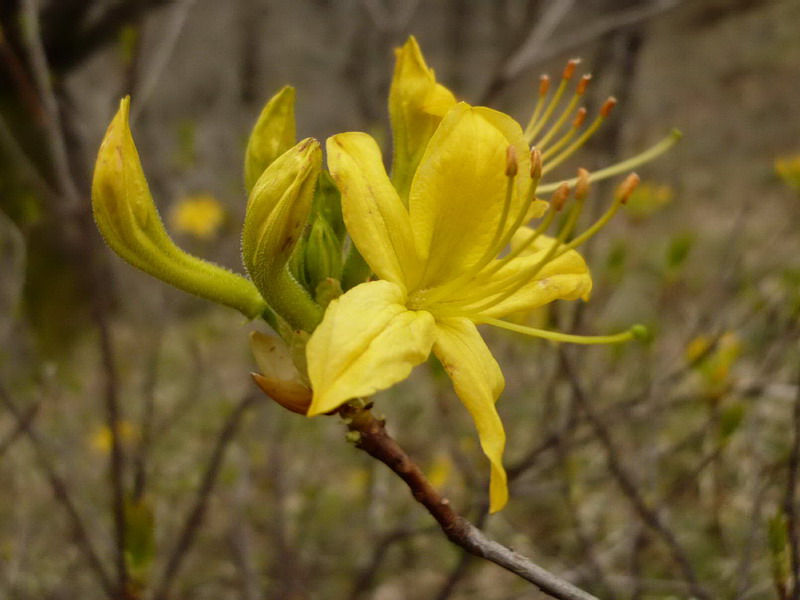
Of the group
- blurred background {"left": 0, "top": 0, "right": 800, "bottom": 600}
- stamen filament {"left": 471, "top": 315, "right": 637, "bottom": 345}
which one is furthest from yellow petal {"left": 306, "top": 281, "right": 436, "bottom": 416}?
blurred background {"left": 0, "top": 0, "right": 800, "bottom": 600}

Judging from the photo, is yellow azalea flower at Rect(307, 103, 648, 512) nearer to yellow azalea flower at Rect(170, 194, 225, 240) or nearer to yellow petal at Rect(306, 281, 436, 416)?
yellow petal at Rect(306, 281, 436, 416)

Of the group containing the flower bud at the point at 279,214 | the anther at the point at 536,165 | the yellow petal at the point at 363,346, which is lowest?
the yellow petal at the point at 363,346

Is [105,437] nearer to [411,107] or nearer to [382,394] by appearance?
[382,394]

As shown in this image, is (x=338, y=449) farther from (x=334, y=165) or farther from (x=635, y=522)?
(x=334, y=165)

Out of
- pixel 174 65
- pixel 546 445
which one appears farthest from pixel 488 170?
pixel 174 65

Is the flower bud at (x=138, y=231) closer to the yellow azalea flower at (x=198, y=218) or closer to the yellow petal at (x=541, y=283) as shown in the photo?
the yellow petal at (x=541, y=283)

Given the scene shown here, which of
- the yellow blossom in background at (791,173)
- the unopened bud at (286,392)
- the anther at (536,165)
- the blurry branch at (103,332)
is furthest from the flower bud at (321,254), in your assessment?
the yellow blossom in background at (791,173)
